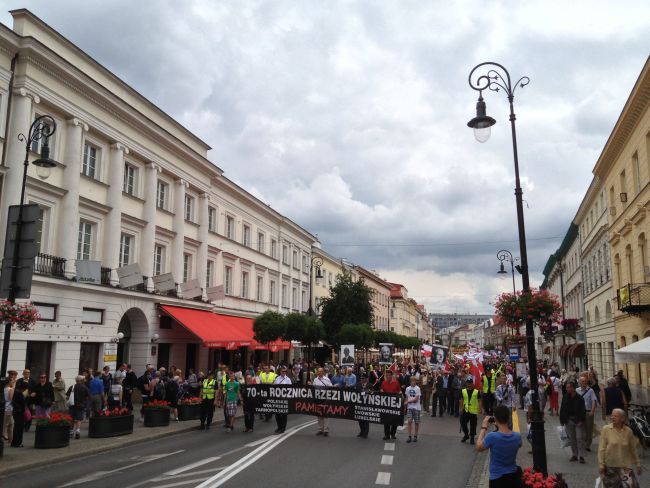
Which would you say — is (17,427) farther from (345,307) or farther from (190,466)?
(345,307)

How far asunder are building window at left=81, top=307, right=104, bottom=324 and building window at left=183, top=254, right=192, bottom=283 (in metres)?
8.16

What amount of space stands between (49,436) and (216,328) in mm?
17432

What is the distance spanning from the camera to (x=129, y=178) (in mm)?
27266

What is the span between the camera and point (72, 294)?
22062 mm

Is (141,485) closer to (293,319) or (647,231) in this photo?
(647,231)

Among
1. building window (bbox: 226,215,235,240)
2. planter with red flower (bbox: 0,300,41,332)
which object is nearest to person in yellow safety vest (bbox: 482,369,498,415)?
planter with red flower (bbox: 0,300,41,332)

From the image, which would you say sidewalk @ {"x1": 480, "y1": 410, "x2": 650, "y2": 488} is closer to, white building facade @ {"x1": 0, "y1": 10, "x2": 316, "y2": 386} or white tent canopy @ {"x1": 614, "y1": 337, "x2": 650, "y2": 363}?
→ white tent canopy @ {"x1": 614, "y1": 337, "x2": 650, "y2": 363}

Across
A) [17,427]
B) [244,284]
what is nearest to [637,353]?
[17,427]

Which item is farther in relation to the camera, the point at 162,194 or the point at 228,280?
the point at 228,280

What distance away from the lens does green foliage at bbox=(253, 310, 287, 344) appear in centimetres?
3331

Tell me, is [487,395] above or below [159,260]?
below

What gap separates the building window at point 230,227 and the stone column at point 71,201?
15.4m

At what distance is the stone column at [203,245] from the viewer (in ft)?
108

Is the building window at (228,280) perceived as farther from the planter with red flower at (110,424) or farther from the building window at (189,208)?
the planter with red flower at (110,424)
